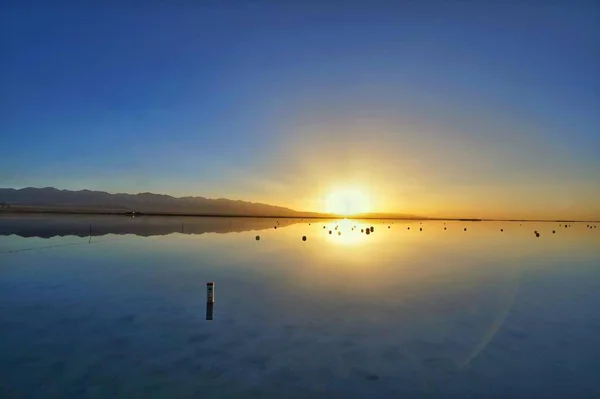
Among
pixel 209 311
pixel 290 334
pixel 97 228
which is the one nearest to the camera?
pixel 290 334

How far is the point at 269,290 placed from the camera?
23000 millimetres

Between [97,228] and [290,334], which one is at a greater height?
[97,228]

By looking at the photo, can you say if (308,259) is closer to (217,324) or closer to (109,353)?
(217,324)

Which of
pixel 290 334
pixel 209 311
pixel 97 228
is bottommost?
pixel 290 334

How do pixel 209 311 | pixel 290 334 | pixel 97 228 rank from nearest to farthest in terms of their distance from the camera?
pixel 290 334, pixel 209 311, pixel 97 228

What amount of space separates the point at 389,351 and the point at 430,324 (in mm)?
4321

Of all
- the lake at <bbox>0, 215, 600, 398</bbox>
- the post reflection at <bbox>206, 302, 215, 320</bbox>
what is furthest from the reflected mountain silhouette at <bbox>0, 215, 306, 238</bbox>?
the post reflection at <bbox>206, 302, 215, 320</bbox>

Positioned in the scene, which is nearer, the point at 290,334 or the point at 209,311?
the point at 290,334

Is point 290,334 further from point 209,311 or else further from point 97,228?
point 97,228

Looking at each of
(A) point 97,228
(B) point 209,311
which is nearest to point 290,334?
(B) point 209,311

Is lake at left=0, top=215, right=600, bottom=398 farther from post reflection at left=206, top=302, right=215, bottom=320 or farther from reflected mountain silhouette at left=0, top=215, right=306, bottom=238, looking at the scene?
reflected mountain silhouette at left=0, top=215, right=306, bottom=238

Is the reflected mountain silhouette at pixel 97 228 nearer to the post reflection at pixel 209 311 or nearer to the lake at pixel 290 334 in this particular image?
the lake at pixel 290 334

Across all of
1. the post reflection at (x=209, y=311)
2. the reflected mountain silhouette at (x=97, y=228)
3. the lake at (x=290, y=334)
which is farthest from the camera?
the reflected mountain silhouette at (x=97, y=228)

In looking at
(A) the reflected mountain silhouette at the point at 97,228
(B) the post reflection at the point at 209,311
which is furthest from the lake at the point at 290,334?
(A) the reflected mountain silhouette at the point at 97,228
